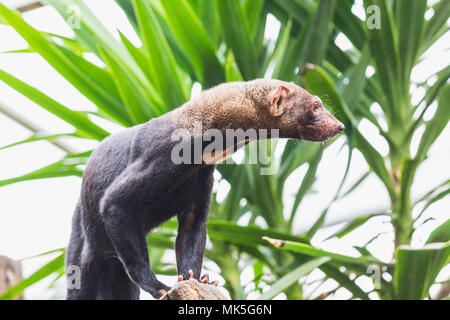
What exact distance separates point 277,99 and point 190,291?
37cm

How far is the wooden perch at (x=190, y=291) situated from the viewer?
2.71 ft

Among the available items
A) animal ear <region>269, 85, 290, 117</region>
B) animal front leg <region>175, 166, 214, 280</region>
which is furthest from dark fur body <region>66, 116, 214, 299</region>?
animal ear <region>269, 85, 290, 117</region>

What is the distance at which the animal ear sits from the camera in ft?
3.35

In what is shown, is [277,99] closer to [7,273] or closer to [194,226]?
[194,226]

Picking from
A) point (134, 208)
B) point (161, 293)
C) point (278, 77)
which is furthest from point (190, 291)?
point (278, 77)

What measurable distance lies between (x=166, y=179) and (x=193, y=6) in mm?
921

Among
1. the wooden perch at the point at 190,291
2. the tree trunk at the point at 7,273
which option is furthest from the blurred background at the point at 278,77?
the wooden perch at the point at 190,291

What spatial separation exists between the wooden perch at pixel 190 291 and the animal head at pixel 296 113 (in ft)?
1.03

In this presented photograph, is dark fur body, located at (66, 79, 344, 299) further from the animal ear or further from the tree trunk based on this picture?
the tree trunk

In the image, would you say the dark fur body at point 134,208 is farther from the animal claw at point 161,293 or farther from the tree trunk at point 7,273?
the tree trunk at point 7,273

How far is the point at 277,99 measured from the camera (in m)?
1.02

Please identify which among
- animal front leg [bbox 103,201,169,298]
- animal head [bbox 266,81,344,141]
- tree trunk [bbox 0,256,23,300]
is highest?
animal head [bbox 266,81,344,141]
